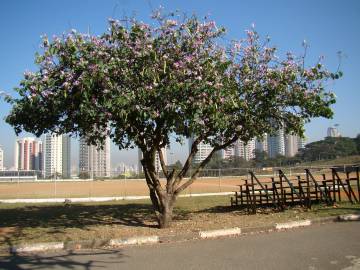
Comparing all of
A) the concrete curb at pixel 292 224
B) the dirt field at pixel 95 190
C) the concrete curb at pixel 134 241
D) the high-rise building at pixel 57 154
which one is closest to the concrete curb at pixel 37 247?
the concrete curb at pixel 134 241

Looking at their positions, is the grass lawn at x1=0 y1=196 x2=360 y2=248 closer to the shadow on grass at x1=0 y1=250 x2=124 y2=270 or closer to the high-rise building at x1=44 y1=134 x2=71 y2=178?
Result: the shadow on grass at x1=0 y1=250 x2=124 y2=270

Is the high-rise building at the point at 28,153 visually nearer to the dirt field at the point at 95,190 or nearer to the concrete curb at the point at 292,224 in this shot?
the dirt field at the point at 95,190

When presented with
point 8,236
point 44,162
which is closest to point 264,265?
point 8,236

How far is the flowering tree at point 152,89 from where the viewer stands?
10086 millimetres

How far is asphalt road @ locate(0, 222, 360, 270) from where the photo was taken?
23.1ft

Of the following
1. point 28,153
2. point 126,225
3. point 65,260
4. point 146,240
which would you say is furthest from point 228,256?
point 28,153

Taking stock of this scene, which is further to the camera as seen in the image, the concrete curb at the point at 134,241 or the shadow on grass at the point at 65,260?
the concrete curb at the point at 134,241

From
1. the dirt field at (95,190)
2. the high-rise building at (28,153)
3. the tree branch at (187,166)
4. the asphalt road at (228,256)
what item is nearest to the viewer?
the asphalt road at (228,256)

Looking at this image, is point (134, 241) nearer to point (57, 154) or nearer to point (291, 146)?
point (57, 154)

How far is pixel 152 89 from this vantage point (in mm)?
10008

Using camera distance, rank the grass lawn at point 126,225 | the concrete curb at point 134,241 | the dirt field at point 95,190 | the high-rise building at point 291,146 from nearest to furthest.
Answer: the concrete curb at point 134,241, the grass lawn at point 126,225, the dirt field at point 95,190, the high-rise building at point 291,146

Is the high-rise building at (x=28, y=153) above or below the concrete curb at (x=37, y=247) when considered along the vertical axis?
above

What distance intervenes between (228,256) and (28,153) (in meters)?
141

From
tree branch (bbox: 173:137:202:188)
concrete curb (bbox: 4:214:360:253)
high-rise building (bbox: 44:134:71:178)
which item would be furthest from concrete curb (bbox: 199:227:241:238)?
high-rise building (bbox: 44:134:71:178)
